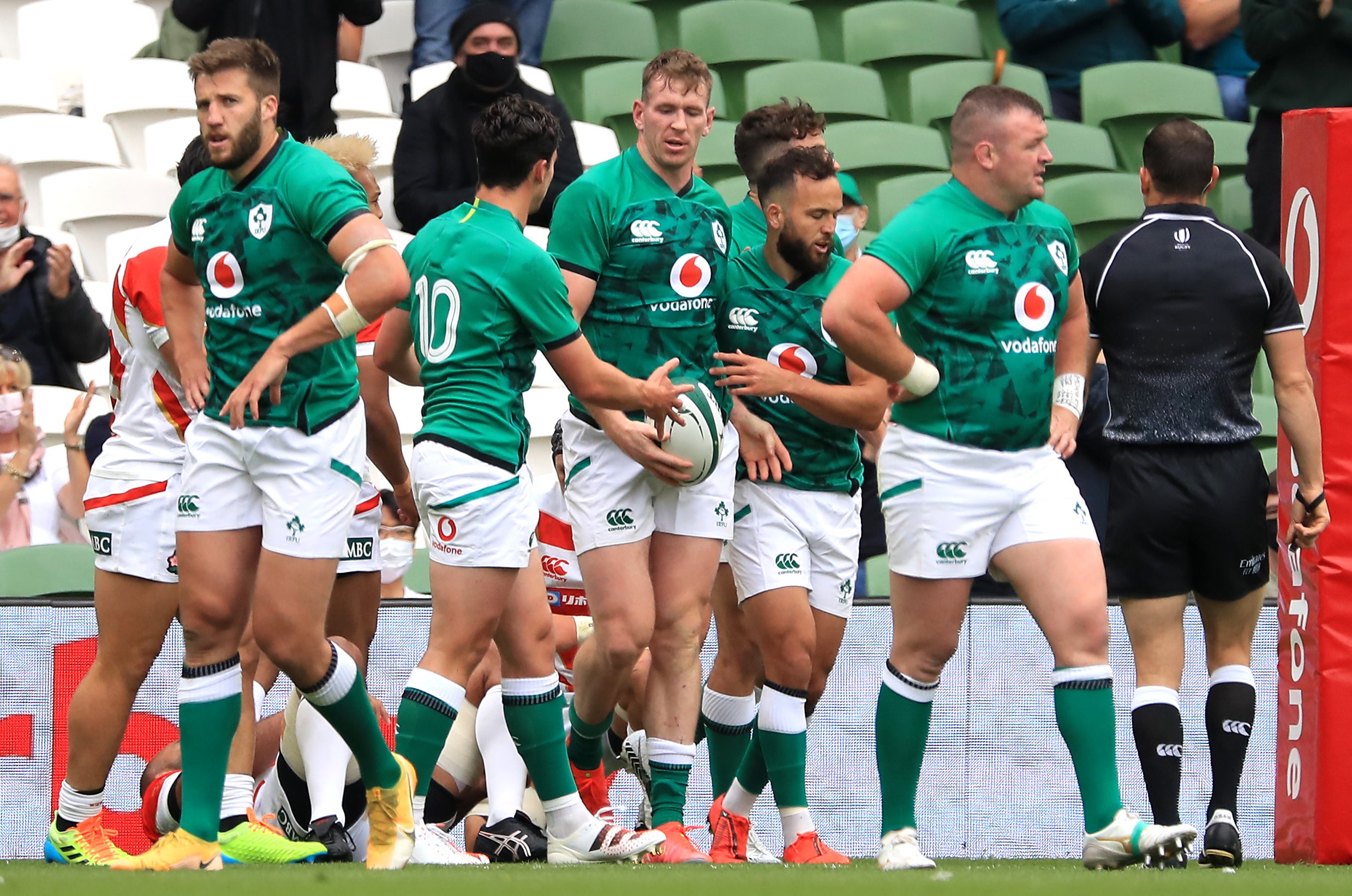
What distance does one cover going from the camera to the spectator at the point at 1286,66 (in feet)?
29.8

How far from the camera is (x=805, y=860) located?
5.70 m

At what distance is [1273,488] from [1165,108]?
13.3 ft

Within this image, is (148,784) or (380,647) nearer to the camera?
(148,784)

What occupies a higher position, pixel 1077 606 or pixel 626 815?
pixel 1077 606

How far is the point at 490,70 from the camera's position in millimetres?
9078

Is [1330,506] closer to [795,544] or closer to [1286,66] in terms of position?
[795,544]

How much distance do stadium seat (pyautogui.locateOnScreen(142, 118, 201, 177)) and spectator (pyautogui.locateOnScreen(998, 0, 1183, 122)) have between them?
4823 mm

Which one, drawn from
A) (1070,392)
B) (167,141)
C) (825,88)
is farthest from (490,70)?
(1070,392)

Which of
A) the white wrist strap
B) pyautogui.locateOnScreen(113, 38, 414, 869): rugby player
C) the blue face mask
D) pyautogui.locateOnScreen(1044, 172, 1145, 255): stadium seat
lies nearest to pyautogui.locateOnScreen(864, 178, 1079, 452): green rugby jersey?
the white wrist strap

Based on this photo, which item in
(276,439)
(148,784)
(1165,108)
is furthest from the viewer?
(1165,108)

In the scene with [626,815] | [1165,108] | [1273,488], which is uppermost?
[1165,108]

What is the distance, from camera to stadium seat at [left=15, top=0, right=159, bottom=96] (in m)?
11.0

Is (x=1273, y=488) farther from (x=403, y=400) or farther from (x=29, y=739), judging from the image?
(x=29, y=739)

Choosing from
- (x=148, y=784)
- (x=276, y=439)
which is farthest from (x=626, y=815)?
(x=276, y=439)
